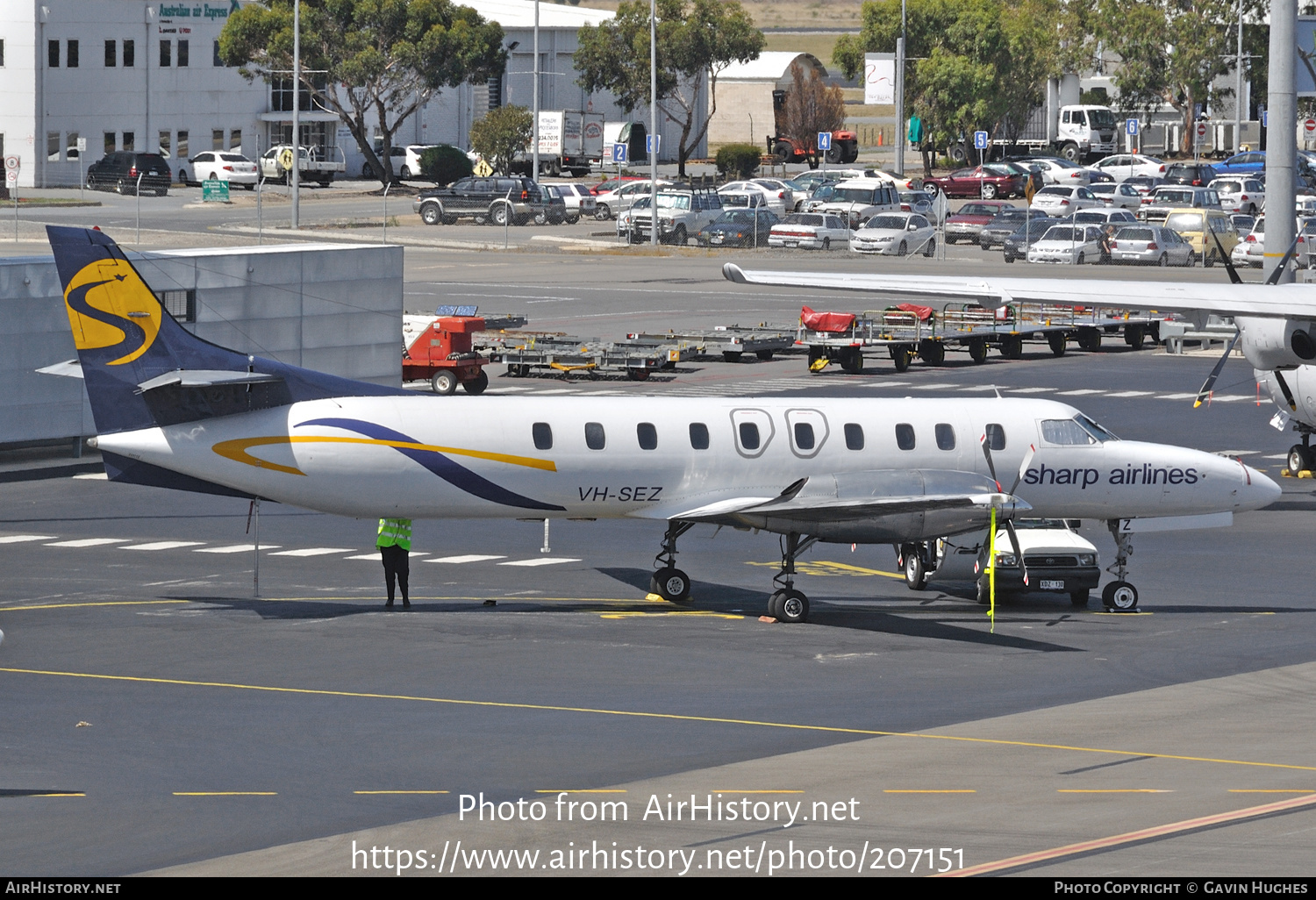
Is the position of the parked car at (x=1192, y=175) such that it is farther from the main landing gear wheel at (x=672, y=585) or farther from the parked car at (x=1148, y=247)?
the main landing gear wheel at (x=672, y=585)

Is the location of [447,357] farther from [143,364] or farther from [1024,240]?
[1024,240]

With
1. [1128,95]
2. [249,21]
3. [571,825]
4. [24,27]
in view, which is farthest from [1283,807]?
[1128,95]

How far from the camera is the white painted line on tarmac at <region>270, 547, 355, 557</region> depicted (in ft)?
104

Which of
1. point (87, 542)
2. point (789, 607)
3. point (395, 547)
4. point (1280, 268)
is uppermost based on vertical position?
point (1280, 268)

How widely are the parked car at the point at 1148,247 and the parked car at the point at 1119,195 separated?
19.0 m

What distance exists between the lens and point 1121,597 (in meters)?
28.3

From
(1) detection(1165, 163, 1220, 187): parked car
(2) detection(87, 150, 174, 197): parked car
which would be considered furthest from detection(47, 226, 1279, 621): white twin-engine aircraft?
(1) detection(1165, 163, 1220, 187): parked car

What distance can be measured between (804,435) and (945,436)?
7.31ft

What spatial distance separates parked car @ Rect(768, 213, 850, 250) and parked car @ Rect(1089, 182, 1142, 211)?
2131cm

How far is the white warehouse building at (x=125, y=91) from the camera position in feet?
351

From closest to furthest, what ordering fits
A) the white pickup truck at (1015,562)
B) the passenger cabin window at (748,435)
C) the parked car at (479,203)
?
the passenger cabin window at (748,435)
the white pickup truck at (1015,562)
the parked car at (479,203)

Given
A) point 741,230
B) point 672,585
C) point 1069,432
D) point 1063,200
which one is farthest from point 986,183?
point 672,585

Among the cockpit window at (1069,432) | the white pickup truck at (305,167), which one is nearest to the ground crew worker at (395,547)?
the cockpit window at (1069,432)

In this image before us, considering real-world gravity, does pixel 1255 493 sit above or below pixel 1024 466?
below
